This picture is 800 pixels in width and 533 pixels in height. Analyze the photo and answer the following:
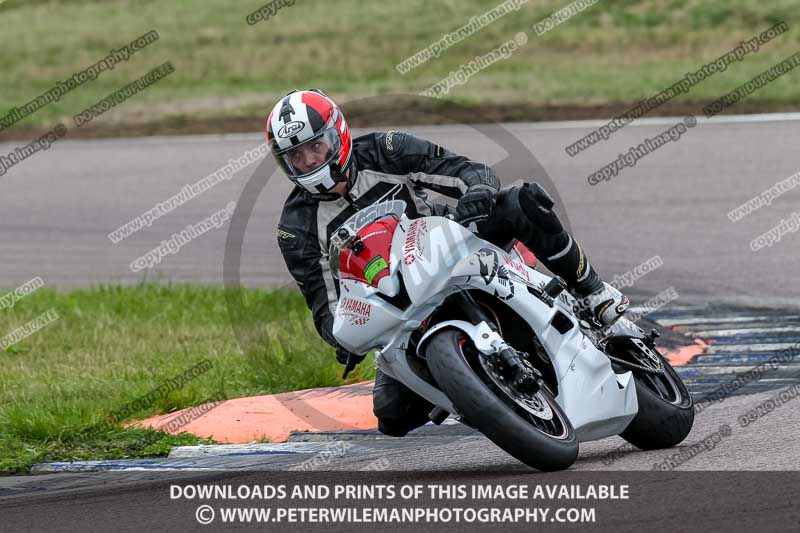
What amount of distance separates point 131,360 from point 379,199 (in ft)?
12.6

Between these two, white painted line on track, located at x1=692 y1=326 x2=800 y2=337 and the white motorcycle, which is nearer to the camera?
the white motorcycle

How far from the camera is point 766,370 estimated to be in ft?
25.2

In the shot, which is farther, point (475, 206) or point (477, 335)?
point (475, 206)

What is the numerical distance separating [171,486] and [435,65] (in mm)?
21030

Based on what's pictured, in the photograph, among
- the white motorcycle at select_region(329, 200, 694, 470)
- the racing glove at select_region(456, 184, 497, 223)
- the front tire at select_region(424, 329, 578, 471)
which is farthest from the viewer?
the racing glove at select_region(456, 184, 497, 223)

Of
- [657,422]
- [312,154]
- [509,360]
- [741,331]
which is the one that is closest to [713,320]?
[741,331]

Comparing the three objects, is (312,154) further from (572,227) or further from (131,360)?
(572,227)

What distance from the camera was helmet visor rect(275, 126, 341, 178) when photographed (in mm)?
6059

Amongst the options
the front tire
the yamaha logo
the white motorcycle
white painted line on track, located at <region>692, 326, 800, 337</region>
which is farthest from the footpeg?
white painted line on track, located at <region>692, 326, 800, 337</region>

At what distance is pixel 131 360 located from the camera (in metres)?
9.57

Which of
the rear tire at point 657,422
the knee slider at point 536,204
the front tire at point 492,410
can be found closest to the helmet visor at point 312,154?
the knee slider at point 536,204

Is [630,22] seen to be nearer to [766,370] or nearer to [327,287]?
[766,370]

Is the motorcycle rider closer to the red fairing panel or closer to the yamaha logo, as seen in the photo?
the yamaha logo

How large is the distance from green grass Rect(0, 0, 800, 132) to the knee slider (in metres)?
14.2
